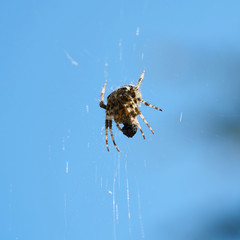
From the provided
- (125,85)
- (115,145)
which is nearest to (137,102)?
(125,85)

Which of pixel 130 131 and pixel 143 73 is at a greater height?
pixel 143 73

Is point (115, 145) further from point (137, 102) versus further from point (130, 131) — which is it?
point (137, 102)

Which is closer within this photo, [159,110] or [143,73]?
[159,110]

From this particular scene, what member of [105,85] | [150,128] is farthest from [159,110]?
[105,85]

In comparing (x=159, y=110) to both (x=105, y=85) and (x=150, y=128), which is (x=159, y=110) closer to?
(x=150, y=128)

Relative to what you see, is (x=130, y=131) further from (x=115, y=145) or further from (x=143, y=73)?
(x=143, y=73)

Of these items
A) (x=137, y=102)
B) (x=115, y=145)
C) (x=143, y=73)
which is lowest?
(x=115, y=145)

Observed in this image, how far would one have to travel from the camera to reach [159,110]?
22.0 ft

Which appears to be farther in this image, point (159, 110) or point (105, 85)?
point (105, 85)

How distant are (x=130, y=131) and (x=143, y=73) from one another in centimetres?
113

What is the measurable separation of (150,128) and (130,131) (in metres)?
0.34

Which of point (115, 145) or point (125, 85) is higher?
point (125, 85)

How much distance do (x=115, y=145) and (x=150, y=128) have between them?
0.72m

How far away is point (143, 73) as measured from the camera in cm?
723
